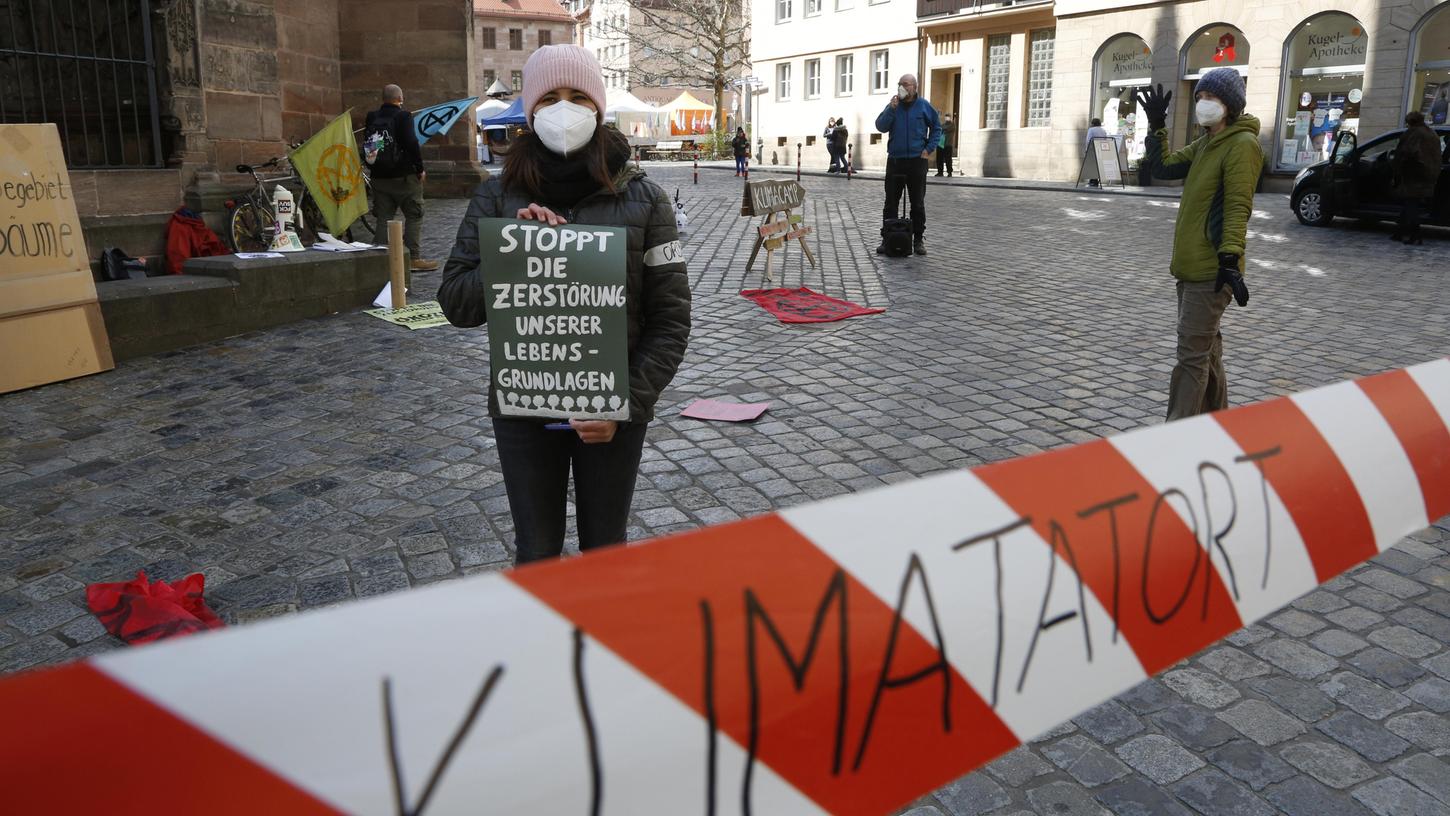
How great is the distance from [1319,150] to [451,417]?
78.3 feet

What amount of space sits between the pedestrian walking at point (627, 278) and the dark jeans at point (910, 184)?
33.4 feet

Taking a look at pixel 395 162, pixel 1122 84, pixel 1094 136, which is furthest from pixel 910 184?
Answer: pixel 1122 84

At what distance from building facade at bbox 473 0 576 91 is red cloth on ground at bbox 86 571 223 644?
78124mm

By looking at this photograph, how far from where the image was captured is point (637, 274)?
290cm

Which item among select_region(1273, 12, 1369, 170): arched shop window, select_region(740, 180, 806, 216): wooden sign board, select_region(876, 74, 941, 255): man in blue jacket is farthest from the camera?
select_region(1273, 12, 1369, 170): arched shop window

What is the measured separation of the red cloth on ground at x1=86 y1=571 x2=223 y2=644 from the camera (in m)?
3.61

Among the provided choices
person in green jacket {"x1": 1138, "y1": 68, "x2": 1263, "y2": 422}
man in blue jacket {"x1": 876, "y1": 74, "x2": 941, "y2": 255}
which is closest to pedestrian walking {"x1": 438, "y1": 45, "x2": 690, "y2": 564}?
person in green jacket {"x1": 1138, "y1": 68, "x2": 1263, "y2": 422}

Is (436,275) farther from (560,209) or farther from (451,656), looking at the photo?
(451,656)

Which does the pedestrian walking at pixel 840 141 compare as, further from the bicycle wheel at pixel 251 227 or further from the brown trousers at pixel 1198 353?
the brown trousers at pixel 1198 353

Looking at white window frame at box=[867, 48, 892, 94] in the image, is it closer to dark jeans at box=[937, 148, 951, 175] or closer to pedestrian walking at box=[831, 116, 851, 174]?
pedestrian walking at box=[831, 116, 851, 174]

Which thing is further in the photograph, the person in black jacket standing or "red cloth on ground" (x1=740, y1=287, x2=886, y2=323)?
the person in black jacket standing

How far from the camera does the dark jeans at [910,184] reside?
12.9m

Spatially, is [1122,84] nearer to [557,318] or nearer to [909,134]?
[909,134]

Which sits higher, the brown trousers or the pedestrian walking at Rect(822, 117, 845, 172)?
the pedestrian walking at Rect(822, 117, 845, 172)
